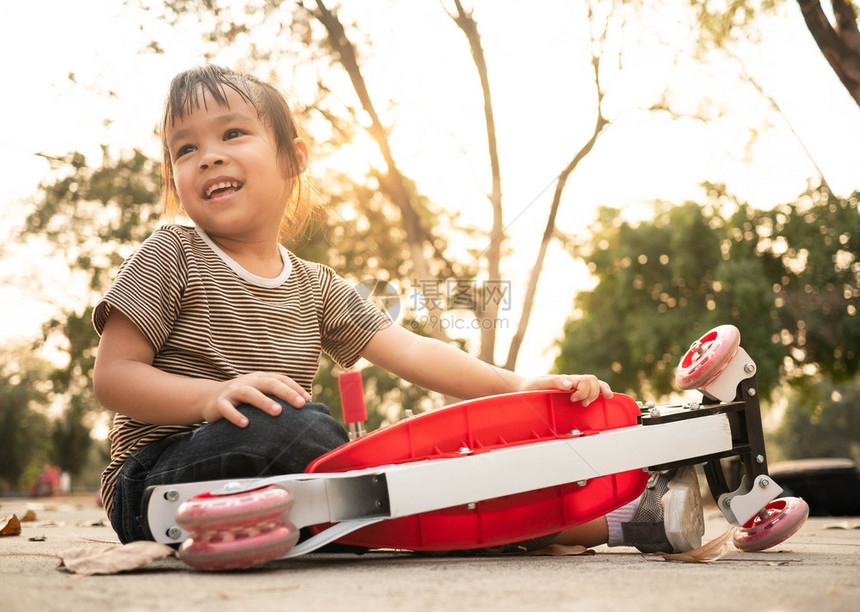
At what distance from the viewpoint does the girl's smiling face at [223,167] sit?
5.84ft

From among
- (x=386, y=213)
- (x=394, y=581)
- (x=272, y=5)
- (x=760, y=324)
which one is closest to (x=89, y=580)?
(x=394, y=581)

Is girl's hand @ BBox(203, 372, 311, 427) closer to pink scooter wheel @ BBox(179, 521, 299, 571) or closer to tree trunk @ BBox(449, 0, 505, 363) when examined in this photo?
pink scooter wheel @ BBox(179, 521, 299, 571)

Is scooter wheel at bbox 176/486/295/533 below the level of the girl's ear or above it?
below

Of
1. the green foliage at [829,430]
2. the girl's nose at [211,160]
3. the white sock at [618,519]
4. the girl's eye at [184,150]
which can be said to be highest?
the girl's eye at [184,150]

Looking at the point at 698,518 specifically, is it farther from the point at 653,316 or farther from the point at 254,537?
the point at 653,316

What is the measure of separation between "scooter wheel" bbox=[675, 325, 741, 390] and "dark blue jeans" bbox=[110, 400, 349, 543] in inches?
30.0

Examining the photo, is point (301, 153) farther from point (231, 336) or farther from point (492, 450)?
point (492, 450)

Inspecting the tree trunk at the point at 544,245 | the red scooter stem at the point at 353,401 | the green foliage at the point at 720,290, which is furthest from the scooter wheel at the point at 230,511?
the green foliage at the point at 720,290

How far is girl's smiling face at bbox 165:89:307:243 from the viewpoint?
1.78 meters

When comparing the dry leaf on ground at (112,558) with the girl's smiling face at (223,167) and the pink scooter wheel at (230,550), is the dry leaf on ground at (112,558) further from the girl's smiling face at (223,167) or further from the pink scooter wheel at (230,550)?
the girl's smiling face at (223,167)

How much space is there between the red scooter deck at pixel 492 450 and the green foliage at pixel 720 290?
839cm

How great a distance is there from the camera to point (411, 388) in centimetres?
1244

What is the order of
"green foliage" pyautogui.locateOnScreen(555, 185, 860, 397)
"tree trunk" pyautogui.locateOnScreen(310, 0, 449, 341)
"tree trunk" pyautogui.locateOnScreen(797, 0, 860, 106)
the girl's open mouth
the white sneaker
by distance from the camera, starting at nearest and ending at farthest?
the white sneaker → the girl's open mouth → "tree trunk" pyautogui.locateOnScreen(797, 0, 860, 106) → "tree trunk" pyautogui.locateOnScreen(310, 0, 449, 341) → "green foliage" pyautogui.locateOnScreen(555, 185, 860, 397)

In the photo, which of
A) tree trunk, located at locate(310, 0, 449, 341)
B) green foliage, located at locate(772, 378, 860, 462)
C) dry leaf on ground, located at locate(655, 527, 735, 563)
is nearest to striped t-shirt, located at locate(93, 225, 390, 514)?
dry leaf on ground, located at locate(655, 527, 735, 563)
